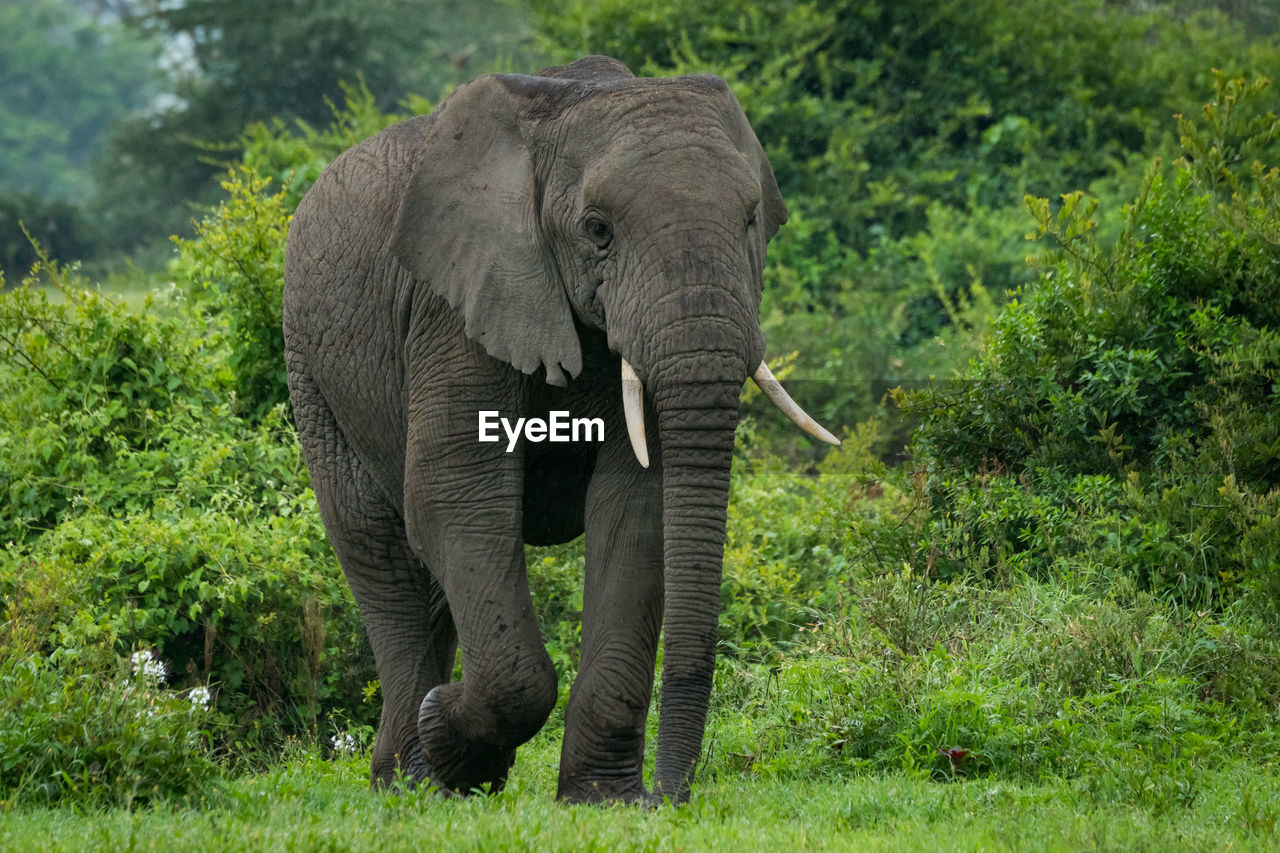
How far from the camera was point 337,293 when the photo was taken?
662 cm

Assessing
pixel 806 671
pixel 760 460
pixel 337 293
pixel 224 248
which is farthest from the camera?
pixel 760 460

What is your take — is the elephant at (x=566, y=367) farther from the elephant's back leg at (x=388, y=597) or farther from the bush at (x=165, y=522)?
Result: the bush at (x=165, y=522)

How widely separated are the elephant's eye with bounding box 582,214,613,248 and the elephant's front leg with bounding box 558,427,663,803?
0.77 meters

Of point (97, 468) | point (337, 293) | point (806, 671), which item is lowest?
point (806, 671)

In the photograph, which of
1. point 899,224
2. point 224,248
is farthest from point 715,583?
point 899,224

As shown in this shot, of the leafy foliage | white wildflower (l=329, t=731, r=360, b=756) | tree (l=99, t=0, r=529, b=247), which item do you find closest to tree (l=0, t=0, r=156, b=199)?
tree (l=99, t=0, r=529, b=247)

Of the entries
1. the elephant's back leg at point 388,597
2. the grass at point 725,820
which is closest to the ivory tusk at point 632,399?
the grass at point 725,820

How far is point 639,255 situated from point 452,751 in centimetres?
208

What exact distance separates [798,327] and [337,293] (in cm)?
951

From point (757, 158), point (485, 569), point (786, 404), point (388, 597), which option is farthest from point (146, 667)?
point (757, 158)

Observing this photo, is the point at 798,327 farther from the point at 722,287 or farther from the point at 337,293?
the point at 722,287

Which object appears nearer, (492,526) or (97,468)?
(492,526)

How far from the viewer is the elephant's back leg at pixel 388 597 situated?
22.3 feet

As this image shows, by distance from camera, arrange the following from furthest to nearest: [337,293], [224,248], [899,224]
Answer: [899,224] < [224,248] < [337,293]
